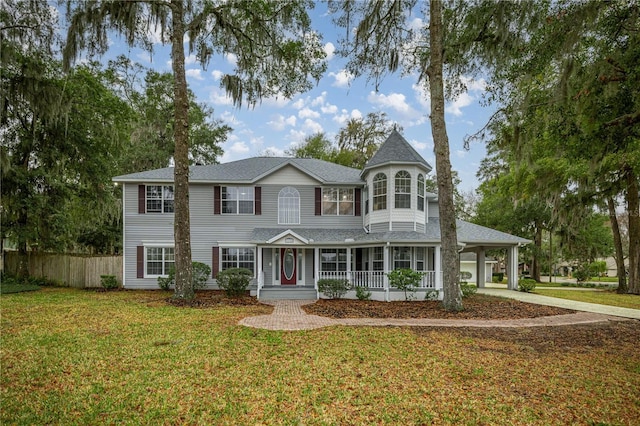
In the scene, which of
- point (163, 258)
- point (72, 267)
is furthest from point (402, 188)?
point (72, 267)

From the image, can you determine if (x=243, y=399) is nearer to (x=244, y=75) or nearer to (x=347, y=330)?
(x=347, y=330)

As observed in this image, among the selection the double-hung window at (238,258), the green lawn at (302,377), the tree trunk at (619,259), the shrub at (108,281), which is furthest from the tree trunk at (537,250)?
the shrub at (108,281)

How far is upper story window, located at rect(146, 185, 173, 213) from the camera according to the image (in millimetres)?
15961

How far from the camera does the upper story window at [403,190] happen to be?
14.5 meters

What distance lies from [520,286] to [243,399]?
18.4 meters

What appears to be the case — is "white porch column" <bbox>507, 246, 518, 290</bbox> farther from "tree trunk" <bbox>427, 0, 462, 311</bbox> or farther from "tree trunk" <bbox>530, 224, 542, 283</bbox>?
"tree trunk" <bbox>530, 224, 542, 283</bbox>

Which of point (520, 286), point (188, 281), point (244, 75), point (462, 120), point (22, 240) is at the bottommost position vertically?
point (520, 286)

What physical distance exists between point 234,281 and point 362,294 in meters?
5.08

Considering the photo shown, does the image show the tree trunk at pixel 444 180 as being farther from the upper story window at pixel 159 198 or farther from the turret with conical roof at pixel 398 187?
the upper story window at pixel 159 198

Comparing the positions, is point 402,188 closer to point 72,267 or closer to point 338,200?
point 338,200

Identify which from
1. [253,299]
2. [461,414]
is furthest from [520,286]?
[461,414]

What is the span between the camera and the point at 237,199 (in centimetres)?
1617

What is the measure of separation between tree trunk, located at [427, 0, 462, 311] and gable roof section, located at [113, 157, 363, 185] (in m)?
5.62

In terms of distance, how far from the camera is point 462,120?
51.5 ft
